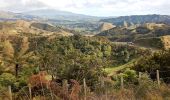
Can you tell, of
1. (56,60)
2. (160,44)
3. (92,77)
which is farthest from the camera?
(160,44)

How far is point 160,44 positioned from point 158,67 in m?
74.7

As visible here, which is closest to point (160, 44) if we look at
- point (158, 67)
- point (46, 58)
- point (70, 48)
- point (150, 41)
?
point (150, 41)

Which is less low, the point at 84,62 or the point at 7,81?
the point at 84,62

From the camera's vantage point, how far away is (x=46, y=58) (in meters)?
62.4

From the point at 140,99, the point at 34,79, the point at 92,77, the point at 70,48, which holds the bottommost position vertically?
the point at 70,48

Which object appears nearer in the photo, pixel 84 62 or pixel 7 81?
pixel 84 62

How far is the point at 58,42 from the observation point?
104250 mm

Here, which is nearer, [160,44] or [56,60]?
[56,60]

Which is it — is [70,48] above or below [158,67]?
below

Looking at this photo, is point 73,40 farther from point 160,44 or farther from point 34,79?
point 34,79

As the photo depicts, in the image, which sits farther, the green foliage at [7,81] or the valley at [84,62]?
the green foliage at [7,81]

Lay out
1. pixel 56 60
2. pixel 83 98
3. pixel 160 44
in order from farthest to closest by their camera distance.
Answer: pixel 160 44, pixel 56 60, pixel 83 98

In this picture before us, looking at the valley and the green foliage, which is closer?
the valley

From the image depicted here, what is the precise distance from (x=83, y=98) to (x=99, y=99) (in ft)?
1.63
